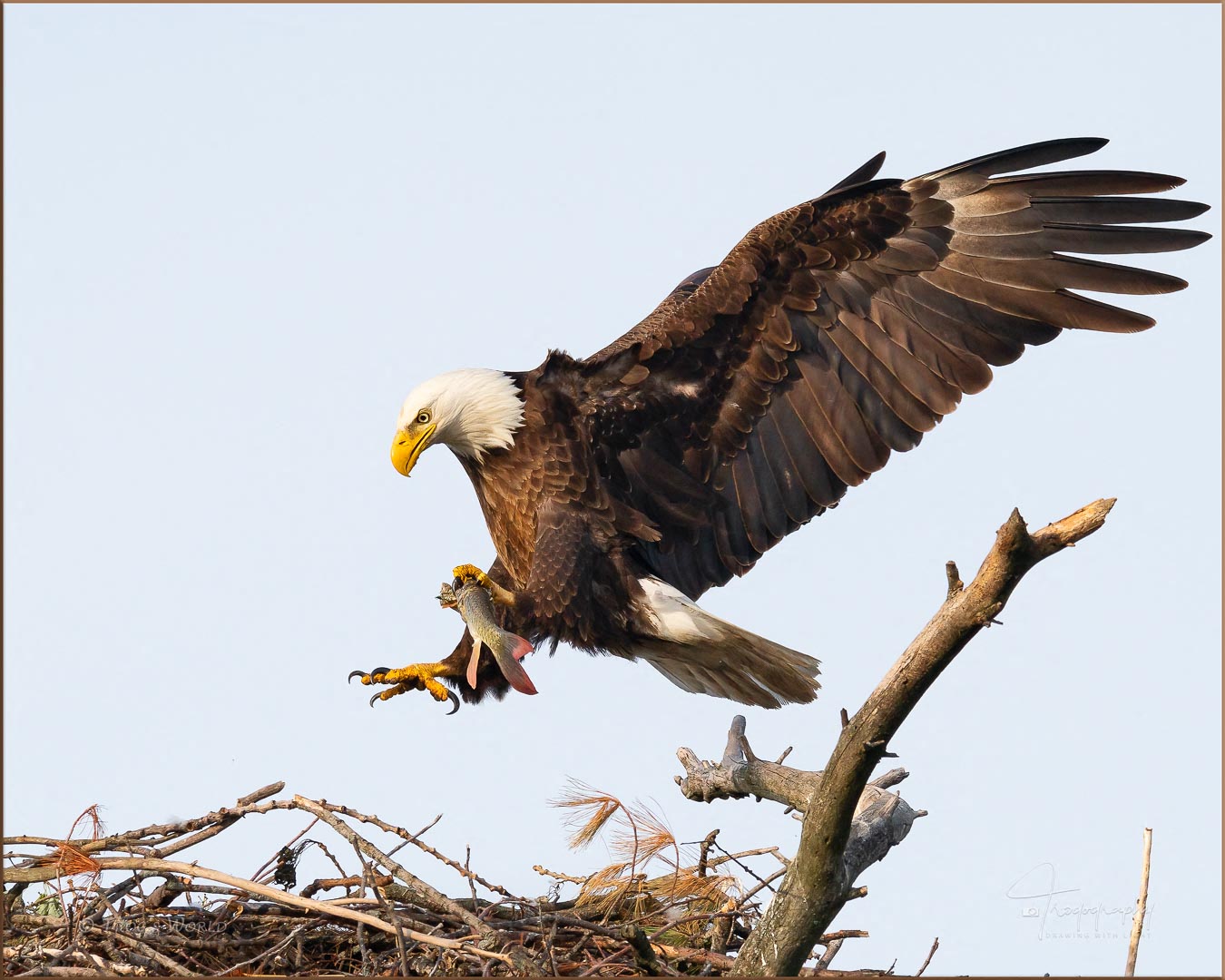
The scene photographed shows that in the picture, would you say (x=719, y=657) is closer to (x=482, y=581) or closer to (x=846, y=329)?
(x=482, y=581)

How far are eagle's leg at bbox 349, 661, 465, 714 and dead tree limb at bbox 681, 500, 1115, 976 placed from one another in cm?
168

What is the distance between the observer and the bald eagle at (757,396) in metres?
4.69

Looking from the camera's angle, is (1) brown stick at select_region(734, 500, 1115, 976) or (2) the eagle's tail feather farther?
(2) the eagle's tail feather

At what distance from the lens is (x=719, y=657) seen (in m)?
4.91

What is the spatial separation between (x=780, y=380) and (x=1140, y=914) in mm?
2320

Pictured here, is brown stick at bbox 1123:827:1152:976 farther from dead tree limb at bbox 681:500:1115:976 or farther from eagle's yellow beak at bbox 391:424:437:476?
eagle's yellow beak at bbox 391:424:437:476

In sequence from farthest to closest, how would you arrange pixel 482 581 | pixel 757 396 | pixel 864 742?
1. pixel 757 396
2. pixel 482 581
3. pixel 864 742

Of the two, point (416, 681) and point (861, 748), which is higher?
point (416, 681)

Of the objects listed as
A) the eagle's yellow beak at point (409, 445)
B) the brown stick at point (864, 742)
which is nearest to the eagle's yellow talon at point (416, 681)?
the eagle's yellow beak at point (409, 445)

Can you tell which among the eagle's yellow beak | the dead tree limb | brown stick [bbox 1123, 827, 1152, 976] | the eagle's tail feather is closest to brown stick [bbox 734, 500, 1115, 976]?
the dead tree limb

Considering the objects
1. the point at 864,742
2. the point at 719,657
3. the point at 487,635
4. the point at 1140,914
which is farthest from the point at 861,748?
the point at 719,657

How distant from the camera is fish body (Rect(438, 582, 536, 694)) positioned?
13.8 feet

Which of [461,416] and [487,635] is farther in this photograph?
[461,416]

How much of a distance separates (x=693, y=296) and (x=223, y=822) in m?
2.36
